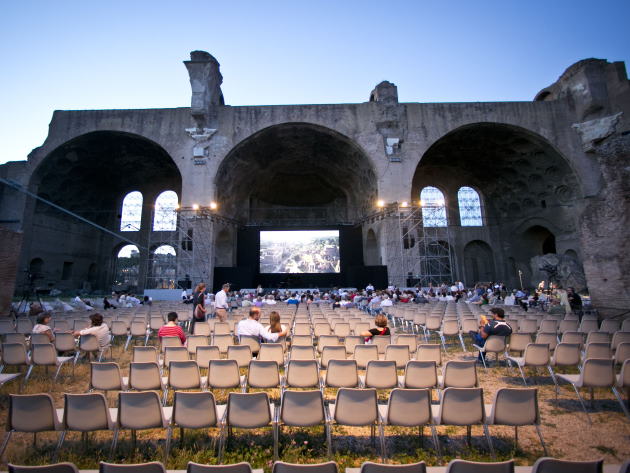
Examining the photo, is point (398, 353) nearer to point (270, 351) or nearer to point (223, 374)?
point (270, 351)

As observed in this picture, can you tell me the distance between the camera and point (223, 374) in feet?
12.3

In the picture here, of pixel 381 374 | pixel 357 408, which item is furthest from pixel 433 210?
pixel 357 408

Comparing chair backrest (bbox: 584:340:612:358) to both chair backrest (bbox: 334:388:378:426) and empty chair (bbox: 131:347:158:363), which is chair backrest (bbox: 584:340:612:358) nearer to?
chair backrest (bbox: 334:388:378:426)

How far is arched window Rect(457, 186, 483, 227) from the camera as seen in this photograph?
1123 inches

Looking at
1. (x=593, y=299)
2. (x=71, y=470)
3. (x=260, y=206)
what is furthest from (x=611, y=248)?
(x=260, y=206)

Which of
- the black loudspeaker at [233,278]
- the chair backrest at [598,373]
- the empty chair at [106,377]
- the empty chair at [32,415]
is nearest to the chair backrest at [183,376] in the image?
the empty chair at [106,377]

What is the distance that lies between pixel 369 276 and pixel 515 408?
19.0m

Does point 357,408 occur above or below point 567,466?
below

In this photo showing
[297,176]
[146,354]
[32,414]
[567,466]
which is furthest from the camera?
[297,176]

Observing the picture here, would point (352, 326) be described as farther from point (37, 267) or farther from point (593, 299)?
point (37, 267)

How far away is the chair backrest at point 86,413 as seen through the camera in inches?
110

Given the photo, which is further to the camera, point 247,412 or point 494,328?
point 494,328

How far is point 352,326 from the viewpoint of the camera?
713cm

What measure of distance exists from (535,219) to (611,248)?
60.6 ft
